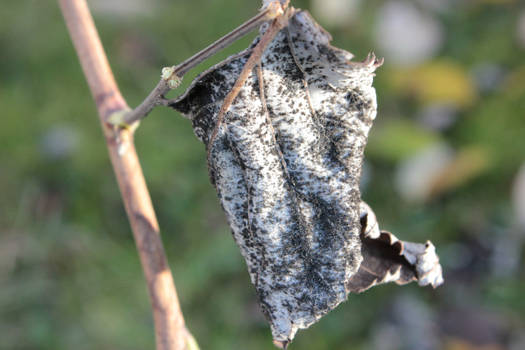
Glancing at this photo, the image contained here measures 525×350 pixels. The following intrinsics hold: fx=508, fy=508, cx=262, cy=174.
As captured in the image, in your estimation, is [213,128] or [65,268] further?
[65,268]

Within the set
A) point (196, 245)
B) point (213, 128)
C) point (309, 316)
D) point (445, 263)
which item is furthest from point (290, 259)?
point (445, 263)

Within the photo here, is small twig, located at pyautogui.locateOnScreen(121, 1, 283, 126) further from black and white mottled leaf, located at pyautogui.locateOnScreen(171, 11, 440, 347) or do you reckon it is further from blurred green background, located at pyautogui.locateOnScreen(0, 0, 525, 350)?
blurred green background, located at pyautogui.locateOnScreen(0, 0, 525, 350)

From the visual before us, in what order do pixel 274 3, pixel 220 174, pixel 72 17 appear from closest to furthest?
pixel 274 3 < pixel 220 174 < pixel 72 17

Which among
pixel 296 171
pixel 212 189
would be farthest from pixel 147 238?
pixel 212 189

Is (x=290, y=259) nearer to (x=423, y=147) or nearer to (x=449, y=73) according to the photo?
(x=423, y=147)

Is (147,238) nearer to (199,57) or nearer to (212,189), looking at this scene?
(199,57)

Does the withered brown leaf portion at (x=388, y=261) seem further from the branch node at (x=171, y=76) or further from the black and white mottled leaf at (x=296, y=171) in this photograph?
the branch node at (x=171, y=76)

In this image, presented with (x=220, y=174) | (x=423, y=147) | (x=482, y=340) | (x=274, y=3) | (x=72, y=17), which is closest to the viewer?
(x=274, y=3)
